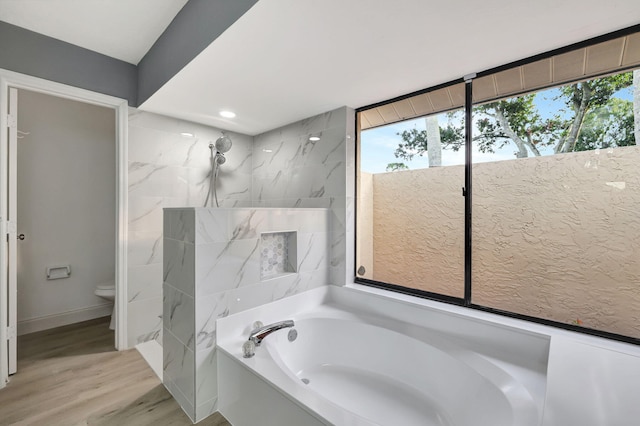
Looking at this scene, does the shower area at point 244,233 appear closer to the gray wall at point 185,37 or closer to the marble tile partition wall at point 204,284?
the marble tile partition wall at point 204,284

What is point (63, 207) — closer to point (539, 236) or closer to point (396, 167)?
point (396, 167)

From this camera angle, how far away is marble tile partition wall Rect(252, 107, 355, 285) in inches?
99.7

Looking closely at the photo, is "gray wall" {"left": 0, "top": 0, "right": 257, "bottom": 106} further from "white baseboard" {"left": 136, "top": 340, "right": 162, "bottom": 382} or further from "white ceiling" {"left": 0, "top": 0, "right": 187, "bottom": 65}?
"white baseboard" {"left": 136, "top": 340, "right": 162, "bottom": 382}

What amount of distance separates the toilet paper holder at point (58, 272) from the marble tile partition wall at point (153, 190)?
1177 mm

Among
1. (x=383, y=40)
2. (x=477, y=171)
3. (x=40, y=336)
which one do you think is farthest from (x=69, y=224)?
(x=477, y=171)

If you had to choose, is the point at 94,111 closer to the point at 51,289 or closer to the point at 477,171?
the point at 51,289

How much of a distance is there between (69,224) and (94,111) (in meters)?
1.32

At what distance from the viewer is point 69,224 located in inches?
122

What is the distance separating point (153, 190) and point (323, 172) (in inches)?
63.8

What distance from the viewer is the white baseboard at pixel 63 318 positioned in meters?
2.81

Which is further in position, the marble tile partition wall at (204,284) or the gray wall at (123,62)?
the marble tile partition wall at (204,284)

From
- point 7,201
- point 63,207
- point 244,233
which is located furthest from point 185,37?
point 63,207

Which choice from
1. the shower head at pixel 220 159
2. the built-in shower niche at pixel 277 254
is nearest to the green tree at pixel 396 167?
the built-in shower niche at pixel 277 254

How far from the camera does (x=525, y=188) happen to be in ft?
6.31
